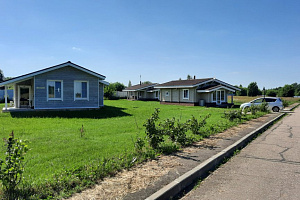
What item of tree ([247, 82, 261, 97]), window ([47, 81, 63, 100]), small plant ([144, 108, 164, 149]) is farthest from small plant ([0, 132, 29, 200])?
tree ([247, 82, 261, 97])

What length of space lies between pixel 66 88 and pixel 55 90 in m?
0.88

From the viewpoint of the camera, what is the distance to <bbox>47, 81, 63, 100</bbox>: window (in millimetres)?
17562

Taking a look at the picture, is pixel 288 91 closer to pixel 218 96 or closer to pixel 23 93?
pixel 218 96

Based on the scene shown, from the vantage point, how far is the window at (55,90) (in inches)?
A: 691

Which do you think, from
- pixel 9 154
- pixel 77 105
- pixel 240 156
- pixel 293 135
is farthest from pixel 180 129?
pixel 77 105

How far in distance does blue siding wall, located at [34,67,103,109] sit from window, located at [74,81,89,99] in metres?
0.31

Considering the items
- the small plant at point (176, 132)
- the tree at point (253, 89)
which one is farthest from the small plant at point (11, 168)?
the tree at point (253, 89)

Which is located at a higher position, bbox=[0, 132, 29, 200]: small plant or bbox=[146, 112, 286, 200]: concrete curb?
bbox=[0, 132, 29, 200]: small plant

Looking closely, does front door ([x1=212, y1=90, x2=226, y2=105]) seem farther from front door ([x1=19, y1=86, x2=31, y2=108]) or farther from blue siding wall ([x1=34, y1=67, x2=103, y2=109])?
front door ([x1=19, y1=86, x2=31, y2=108])

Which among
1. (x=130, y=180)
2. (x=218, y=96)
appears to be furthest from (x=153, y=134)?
(x=218, y=96)

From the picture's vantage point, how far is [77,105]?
18562 mm

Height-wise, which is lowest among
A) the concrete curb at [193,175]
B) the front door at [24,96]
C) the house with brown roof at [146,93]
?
the concrete curb at [193,175]

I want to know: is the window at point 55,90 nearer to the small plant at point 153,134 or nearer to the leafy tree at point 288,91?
the small plant at point 153,134

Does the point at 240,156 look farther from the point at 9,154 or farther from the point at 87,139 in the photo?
the point at 9,154
